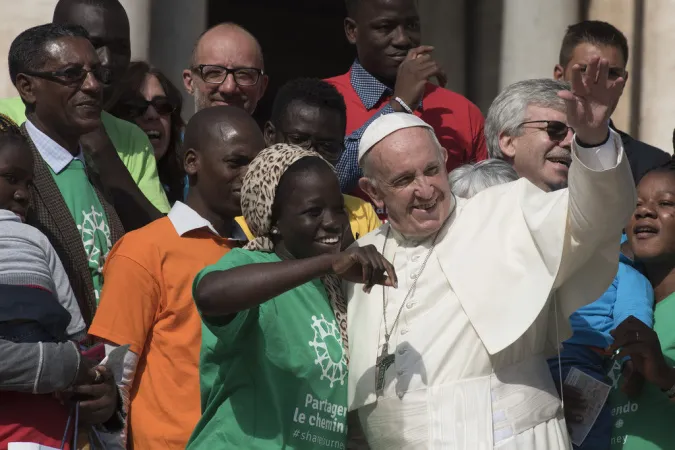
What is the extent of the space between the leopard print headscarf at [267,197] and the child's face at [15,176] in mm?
812

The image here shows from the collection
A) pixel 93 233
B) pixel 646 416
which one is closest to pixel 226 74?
pixel 93 233

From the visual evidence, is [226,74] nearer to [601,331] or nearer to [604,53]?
[604,53]

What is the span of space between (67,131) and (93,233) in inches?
18.0

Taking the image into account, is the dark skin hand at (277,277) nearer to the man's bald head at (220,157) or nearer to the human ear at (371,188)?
the human ear at (371,188)

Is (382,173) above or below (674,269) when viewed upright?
above

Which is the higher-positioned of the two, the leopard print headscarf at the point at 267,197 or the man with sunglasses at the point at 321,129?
the leopard print headscarf at the point at 267,197

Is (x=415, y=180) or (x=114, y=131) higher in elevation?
(x=415, y=180)

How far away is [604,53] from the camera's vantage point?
7742mm

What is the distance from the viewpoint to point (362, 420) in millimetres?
5473

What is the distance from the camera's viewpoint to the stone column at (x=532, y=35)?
1081 cm

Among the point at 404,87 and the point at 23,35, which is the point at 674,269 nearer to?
the point at 404,87

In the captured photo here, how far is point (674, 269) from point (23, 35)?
2909mm

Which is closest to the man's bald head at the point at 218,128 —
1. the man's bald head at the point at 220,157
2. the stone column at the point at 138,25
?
the man's bald head at the point at 220,157

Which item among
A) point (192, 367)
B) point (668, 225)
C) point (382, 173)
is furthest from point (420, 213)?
point (668, 225)
